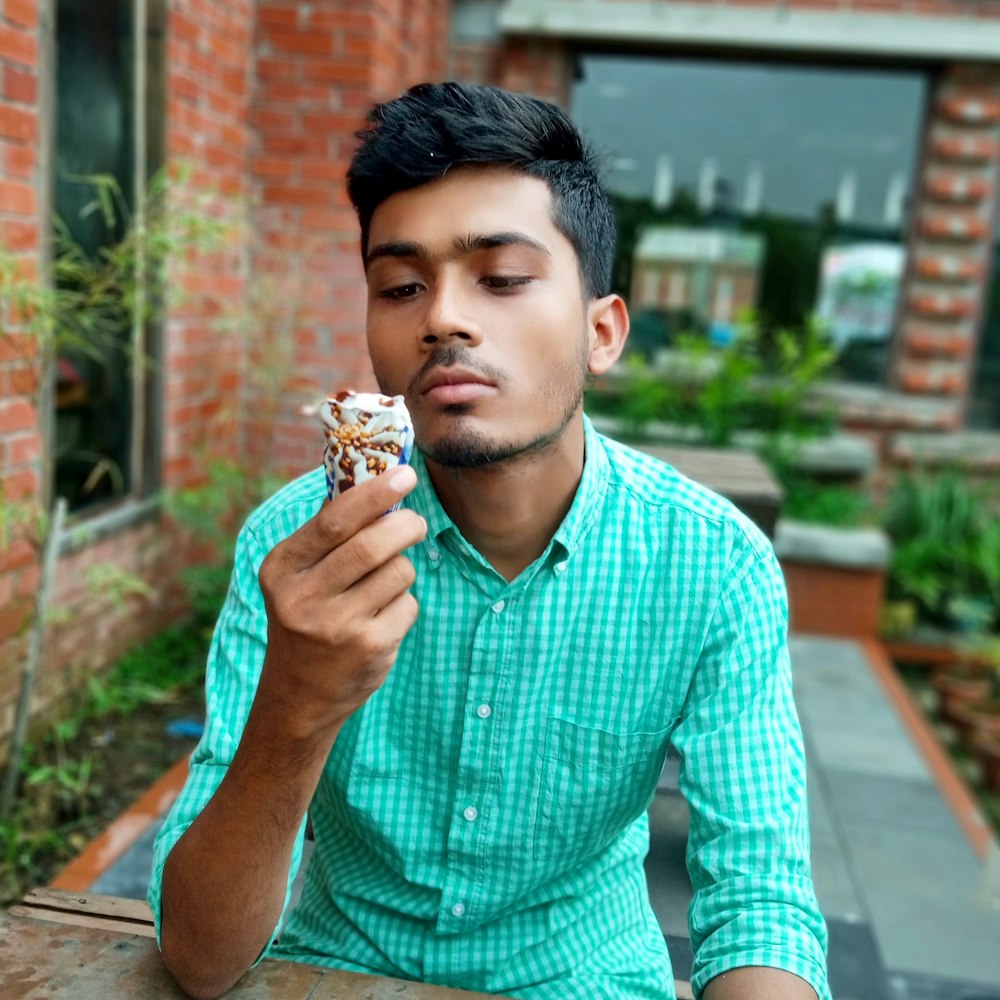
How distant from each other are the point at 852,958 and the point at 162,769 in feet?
6.83

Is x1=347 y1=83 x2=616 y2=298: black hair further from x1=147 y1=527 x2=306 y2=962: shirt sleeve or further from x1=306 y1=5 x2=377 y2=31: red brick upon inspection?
x1=306 y1=5 x2=377 y2=31: red brick

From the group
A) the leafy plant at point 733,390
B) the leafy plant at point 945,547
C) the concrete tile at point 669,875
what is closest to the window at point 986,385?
the leafy plant at point 945,547

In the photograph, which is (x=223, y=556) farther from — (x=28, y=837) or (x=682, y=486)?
(x=682, y=486)

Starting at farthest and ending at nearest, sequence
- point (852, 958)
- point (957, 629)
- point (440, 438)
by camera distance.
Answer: point (957, 629) → point (852, 958) → point (440, 438)

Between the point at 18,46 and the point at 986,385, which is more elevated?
the point at 18,46

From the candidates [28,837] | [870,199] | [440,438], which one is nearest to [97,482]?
[28,837]

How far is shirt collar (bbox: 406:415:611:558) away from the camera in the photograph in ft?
4.58

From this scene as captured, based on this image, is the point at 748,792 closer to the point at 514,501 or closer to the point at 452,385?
the point at 514,501

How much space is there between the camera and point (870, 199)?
258 inches

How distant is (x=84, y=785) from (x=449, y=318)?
230 centimetres

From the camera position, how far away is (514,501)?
1.45 meters

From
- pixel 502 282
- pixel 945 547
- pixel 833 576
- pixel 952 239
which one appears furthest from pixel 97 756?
pixel 952 239

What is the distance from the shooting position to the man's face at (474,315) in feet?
4.28

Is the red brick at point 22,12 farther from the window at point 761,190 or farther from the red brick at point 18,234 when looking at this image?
the window at point 761,190
